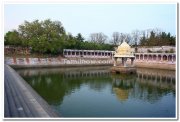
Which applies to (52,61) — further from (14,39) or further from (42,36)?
(14,39)

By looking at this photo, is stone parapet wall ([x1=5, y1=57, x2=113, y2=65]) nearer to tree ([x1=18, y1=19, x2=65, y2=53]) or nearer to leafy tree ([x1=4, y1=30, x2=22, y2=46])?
tree ([x1=18, y1=19, x2=65, y2=53])

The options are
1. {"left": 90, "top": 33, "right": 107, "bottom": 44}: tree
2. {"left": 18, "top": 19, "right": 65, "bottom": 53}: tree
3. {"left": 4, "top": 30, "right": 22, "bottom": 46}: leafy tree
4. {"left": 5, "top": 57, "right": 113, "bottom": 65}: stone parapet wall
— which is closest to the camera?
{"left": 5, "top": 57, "right": 113, "bottom": 65}: stone parapet wall

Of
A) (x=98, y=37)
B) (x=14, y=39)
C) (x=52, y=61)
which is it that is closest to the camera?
(x=52, y=61)

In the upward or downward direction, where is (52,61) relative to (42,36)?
downward

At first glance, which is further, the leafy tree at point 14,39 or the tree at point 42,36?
the leafy tree at point 14,39

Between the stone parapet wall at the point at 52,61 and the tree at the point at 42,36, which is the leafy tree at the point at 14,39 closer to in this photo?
the tree at the point at 42,36

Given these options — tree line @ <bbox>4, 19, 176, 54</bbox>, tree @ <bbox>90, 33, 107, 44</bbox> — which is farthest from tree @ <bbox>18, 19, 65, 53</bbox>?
tree @ <bbox>90, 33, 107, 44</bbox>

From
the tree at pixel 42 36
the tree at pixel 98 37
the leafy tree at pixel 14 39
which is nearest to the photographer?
the tree at pixel 42 36

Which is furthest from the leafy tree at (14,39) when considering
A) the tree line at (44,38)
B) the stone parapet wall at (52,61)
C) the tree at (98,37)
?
the tree at (98,37)

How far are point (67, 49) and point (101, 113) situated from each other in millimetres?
30425

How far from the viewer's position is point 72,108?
36.7 ft

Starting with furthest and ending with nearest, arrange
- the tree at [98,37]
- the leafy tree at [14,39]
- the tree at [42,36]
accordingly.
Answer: the tree at [98,37]
the leafy tree at [14,39]
the tree at [42,36]

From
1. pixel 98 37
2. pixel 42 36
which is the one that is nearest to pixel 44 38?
pixel 42 36
